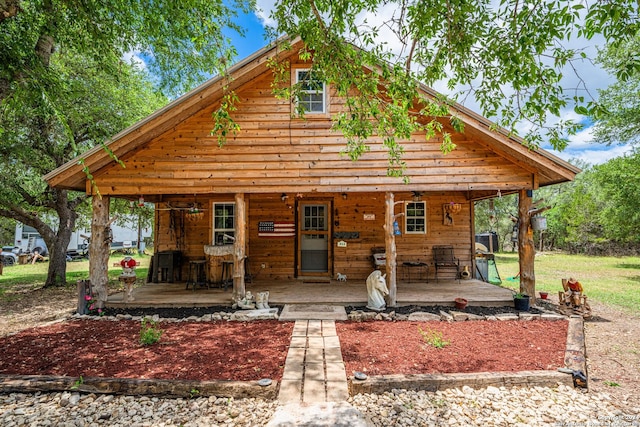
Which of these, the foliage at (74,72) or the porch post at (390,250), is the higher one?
the foliage at (74,72)

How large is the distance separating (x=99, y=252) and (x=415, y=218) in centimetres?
846

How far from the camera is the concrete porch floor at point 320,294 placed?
7.21 m

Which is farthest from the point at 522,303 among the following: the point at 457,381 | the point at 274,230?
the point at 274,230

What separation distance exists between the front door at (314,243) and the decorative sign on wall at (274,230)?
37 cm

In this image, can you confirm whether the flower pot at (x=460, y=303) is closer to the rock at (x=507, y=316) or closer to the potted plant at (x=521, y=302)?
the rock at (x=507, y=316)

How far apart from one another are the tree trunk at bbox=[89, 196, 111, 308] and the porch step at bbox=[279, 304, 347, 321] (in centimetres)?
409

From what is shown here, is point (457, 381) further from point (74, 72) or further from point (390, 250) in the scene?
point (74, 72)

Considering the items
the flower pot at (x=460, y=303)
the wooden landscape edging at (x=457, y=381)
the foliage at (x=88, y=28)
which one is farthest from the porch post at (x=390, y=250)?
the foliage at (x=88, y=28)

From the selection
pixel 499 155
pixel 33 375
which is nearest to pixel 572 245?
pixel 499 155

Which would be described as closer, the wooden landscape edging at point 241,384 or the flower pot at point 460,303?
the wooden landscape edging at point 241,384

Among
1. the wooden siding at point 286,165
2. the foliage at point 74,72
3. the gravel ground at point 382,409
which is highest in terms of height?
the foliage at point 74,72

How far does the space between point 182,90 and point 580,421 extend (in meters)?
10.2

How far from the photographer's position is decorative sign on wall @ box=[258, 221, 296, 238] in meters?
9.98

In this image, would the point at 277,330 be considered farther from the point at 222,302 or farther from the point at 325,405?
the point at 325,405
